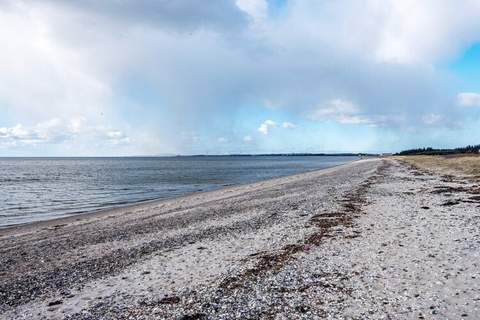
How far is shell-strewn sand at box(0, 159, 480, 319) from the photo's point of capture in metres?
8.30

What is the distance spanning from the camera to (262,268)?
11.0m

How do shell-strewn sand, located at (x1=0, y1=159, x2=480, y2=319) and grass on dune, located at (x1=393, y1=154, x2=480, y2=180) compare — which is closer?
shell-strewn sand, located at (x1=0, y1=159, x2=480, y2=319)

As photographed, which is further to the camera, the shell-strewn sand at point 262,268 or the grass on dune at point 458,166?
the grass on dune at point 458,166

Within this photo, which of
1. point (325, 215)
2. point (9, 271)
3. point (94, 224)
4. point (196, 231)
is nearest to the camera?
point (9, 271)

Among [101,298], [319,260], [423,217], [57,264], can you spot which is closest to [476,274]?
[319,260]

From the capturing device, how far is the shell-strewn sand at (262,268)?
830 cm

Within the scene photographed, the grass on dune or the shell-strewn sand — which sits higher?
the grass on dune

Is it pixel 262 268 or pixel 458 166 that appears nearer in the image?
pixel 262 268

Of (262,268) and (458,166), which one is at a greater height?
(458,166)

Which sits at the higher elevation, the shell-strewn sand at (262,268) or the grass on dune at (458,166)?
the grass on dune at (458,166)

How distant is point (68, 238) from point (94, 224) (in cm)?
475

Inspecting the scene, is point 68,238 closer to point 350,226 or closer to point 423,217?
point 350,226

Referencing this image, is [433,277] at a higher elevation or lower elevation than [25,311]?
higher

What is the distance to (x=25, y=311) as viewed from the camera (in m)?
9.34
